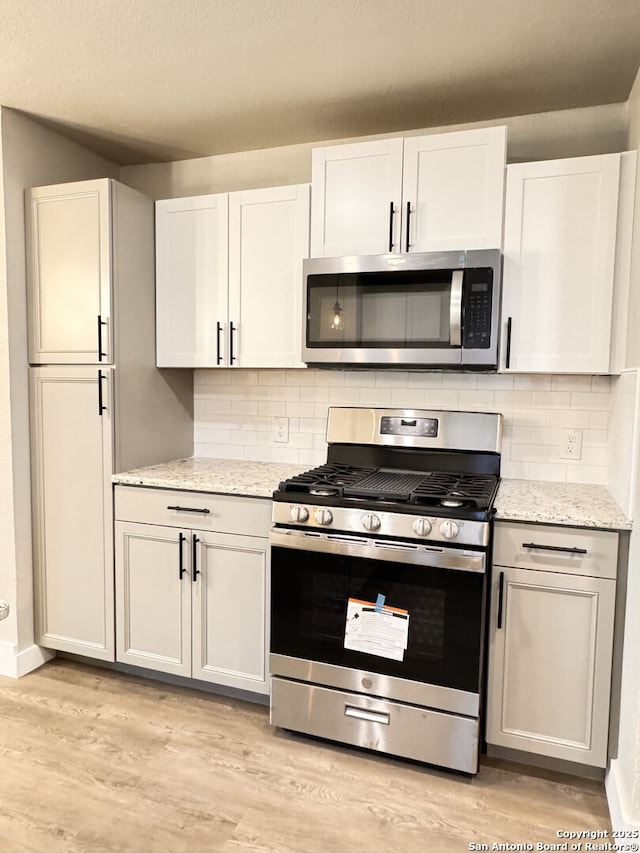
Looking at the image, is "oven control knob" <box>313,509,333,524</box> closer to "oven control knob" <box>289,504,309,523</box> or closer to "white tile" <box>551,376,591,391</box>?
"oven control knob" <box>289,504,309,523</box>

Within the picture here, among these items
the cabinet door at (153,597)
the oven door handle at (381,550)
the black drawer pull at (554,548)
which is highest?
the black drawer pull at (554,548)

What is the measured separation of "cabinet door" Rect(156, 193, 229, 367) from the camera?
8.66ft

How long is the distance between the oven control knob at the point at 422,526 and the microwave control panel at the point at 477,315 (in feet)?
2.25

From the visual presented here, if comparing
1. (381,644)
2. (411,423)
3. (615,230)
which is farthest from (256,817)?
(615,230)

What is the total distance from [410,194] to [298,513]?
132cm

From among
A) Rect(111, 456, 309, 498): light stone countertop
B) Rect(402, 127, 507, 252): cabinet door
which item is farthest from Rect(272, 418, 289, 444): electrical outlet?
Rect(402, 127, 507, 252): cabinet door

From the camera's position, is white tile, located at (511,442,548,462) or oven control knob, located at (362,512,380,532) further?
white tile, located at (511,442,548,462)

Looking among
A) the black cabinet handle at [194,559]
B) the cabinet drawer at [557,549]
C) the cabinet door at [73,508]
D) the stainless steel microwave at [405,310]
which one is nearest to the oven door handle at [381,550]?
the cabinet drawer at [557,549]

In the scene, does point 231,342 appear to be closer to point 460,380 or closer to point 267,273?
point 267,273

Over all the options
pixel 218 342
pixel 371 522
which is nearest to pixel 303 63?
pixel 218 342

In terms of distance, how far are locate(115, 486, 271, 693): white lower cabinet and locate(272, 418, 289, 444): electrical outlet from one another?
64cm

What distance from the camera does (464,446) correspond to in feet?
8.20

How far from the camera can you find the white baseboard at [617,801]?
1.63 meters

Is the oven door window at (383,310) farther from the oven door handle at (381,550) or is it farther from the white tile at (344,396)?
the oven door handle at (381,550)
